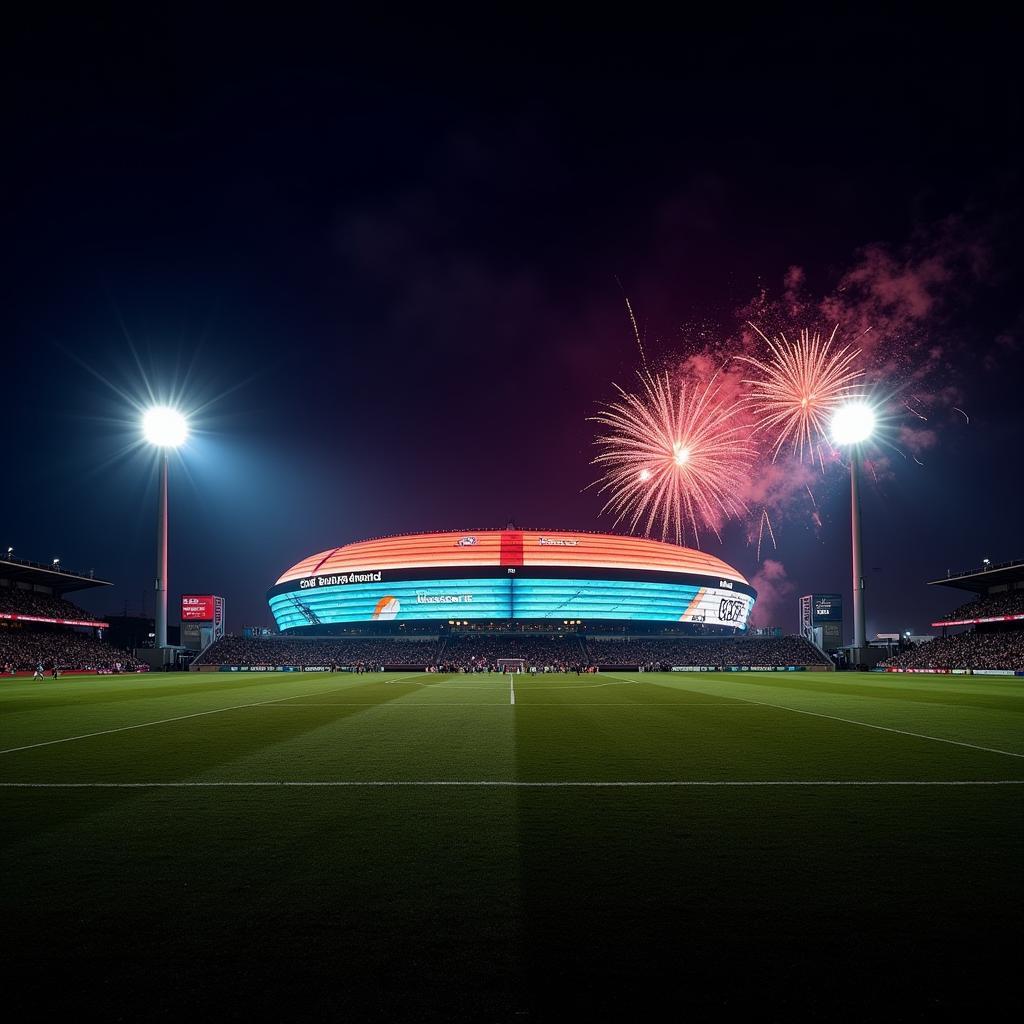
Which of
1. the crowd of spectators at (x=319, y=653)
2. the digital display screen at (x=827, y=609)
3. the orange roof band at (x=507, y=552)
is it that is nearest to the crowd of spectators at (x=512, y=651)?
the crowd of spectators at (x=319, y=653)

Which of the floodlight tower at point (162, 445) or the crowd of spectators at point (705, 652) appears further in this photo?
the crowd of spectators at point (705, 652)

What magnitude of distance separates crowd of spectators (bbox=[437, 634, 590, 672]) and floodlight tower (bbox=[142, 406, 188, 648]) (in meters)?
31.2

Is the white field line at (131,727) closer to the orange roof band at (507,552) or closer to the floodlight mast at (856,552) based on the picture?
the floodlight mast at (856,552)

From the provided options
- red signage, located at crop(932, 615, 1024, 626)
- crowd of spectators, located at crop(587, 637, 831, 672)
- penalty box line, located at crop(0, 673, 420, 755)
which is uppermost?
red signage, located at crop(932, 615, 1024, 626)

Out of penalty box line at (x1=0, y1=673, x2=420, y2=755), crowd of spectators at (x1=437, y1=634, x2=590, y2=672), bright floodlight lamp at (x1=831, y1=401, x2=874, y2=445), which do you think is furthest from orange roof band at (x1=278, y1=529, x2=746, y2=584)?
penalty box line at (x1=0, y1=673, x2=420, y2=755)

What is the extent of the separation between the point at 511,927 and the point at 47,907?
11.0ft

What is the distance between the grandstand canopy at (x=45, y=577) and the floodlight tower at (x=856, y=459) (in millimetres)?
78539

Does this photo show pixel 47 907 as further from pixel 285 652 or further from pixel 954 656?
pixel 285 652

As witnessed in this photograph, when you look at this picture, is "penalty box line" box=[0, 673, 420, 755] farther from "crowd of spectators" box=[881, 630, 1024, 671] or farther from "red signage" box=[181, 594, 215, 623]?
"red signage" box=[181, 594, 215, 623]

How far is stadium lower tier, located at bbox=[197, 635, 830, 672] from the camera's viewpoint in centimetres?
9550

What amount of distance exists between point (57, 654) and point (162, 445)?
863 inches

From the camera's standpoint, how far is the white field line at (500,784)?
10.2m

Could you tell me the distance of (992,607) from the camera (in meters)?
78.9

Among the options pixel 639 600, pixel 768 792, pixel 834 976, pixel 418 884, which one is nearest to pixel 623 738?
pixel 768 792
